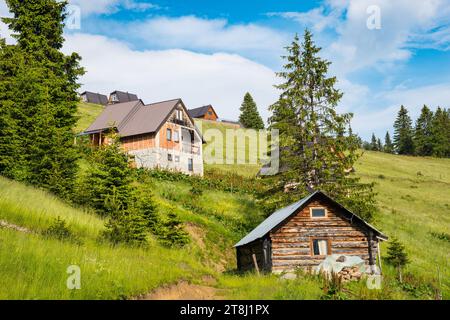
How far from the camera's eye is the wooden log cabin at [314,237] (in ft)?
78.1

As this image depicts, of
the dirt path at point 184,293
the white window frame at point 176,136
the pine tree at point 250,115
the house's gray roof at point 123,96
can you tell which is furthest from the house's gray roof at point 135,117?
the house's gray roof at point 123,96

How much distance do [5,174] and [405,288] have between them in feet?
76.2

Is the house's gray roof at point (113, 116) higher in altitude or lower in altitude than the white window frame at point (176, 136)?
higher

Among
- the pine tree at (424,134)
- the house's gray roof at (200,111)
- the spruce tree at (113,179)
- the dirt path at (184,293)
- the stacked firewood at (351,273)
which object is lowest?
the stacked firewood at (351,273)

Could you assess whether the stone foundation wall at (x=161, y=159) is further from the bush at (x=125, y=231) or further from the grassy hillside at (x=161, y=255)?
the bush at (x=125, y=231)

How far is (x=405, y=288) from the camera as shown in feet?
79.0

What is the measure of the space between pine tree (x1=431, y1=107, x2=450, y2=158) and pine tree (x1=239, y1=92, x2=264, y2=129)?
135 ft

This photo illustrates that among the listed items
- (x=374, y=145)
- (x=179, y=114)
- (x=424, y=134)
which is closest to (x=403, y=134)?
(x=424, y=134)

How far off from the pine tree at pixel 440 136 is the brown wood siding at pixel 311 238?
87.3m

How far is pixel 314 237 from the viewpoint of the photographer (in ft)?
80.4

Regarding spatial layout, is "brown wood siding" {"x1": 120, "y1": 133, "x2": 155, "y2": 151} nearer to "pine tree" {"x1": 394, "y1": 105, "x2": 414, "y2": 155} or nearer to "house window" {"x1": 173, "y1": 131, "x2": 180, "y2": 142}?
"house window" {"x1": 173, "y1": 131, "x2": 180, "y2": 142}

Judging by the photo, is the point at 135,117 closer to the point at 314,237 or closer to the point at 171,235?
the point at 171,235
